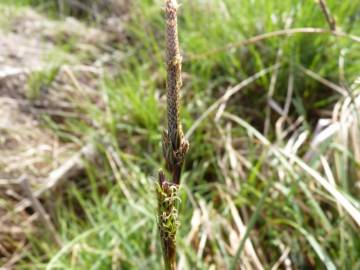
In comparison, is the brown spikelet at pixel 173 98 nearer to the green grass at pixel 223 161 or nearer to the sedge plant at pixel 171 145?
the sedge plant at pixel 171 145

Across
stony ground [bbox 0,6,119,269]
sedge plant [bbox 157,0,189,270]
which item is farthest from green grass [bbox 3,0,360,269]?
sedge plant [bbox 157,0,189,270]

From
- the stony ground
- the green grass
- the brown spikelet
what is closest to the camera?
the brown spikelet

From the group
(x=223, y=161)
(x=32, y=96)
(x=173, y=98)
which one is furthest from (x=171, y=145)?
(x=32, y=96)

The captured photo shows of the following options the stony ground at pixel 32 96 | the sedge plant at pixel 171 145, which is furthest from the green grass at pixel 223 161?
the sedge plant at pixel 171 145

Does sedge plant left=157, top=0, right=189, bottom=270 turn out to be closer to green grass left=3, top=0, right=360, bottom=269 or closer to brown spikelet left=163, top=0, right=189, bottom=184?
brown spikelet left=163, top=0, right=189, bottom=184

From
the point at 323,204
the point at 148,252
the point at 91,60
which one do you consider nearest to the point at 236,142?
the point at 323,204

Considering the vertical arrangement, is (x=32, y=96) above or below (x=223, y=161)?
above

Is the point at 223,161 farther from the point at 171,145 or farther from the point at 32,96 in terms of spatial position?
the point at 171,145
